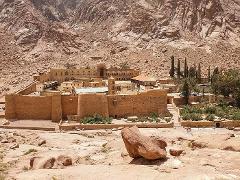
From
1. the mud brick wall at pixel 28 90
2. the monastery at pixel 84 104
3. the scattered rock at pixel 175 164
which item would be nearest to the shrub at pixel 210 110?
the monastery at pixel 84 104

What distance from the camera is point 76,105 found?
36.9 meters

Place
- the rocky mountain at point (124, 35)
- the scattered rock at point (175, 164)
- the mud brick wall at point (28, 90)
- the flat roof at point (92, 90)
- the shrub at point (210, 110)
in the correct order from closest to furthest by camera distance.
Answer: the scattered rock at point (175, 164), the shrub at point (210, 110), the flat roof at point (92, 90), the mud brick wall at point (28, 90), the rocky mountain at point (124, 35)

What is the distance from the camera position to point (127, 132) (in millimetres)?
18375

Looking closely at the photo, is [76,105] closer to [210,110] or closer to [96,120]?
[96,120]

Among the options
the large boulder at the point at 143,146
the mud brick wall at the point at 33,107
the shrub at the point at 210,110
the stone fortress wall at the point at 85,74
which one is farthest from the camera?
the stone fortress wall at the point at 85,74

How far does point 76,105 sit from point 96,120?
2.42 metres

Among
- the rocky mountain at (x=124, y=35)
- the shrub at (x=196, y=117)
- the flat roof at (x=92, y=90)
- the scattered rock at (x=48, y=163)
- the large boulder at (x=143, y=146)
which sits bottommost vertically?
the shrub at (x=196, y=117)

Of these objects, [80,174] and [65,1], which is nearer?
[80,174]

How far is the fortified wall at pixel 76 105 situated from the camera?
3622 cm

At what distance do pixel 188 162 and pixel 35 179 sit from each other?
5.37 meters

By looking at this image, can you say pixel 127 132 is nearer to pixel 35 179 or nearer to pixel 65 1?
pixel 35 179

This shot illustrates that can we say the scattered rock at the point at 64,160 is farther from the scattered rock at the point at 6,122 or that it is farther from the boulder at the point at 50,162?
the scattered rock at the point at 6,122

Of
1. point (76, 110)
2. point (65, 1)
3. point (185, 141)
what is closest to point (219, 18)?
point (65, 1)

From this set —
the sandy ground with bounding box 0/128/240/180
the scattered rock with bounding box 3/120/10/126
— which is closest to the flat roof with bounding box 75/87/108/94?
the scattered rock with bounding box 3/120/10/126
